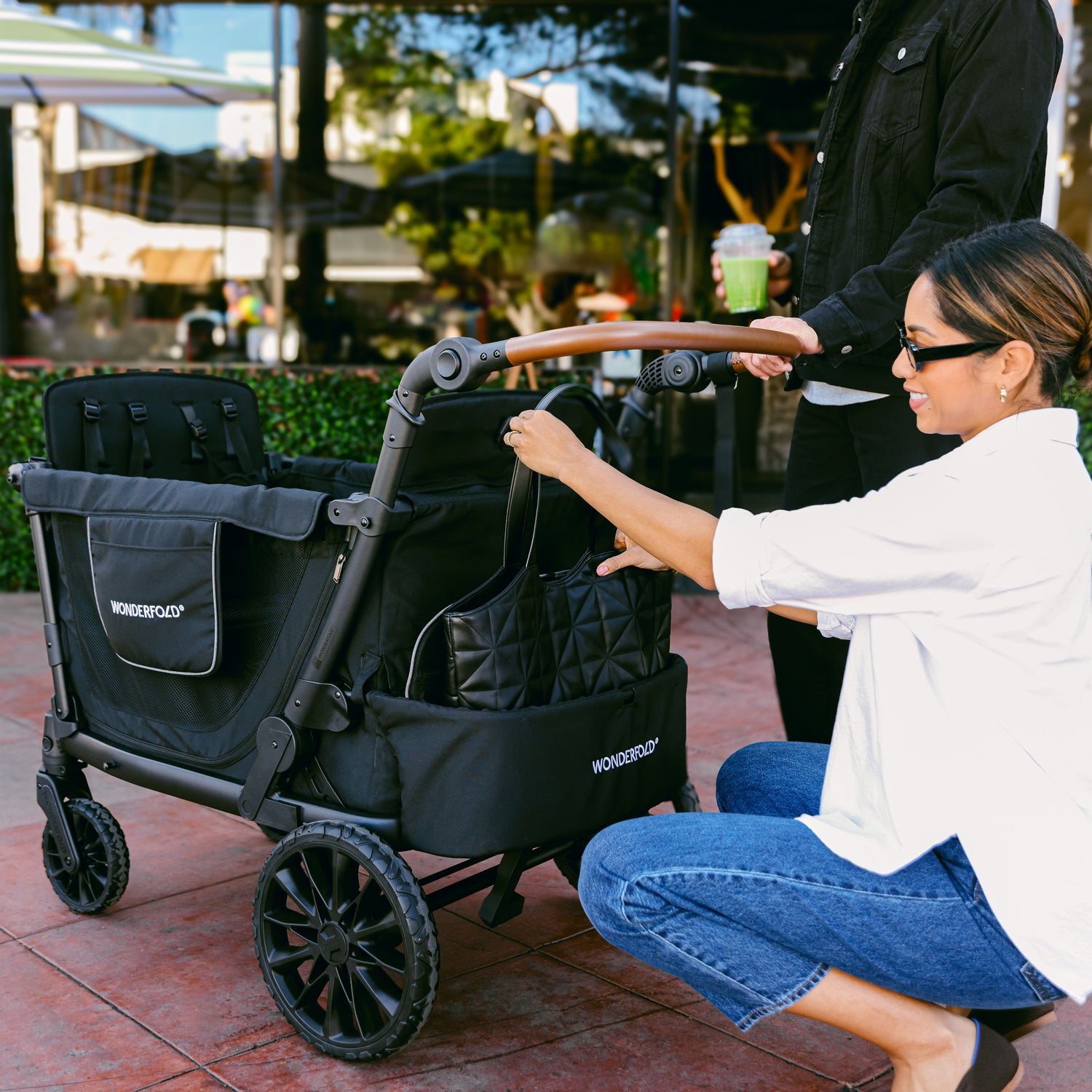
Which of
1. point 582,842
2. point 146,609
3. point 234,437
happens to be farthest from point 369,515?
point 234,437

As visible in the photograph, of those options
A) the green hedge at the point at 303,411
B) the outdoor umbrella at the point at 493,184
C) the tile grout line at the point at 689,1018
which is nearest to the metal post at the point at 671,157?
the outdoor umbrella at the point at 493,184

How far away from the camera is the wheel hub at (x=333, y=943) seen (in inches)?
87.2

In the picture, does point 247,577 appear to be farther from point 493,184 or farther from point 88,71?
point 493,184

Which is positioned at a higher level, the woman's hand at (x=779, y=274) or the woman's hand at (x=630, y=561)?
the woman's hand at (x=779, y=274)

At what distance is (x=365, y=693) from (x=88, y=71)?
5.10m

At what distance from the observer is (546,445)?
79.4 inches

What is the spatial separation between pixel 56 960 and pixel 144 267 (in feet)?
26.0

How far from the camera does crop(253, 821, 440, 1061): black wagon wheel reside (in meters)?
2.12

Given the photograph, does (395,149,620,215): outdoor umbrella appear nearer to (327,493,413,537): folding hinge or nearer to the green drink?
the green drink

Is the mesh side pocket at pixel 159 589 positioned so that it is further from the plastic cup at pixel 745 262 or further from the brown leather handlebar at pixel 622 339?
the plastic cup at pixel 745 262

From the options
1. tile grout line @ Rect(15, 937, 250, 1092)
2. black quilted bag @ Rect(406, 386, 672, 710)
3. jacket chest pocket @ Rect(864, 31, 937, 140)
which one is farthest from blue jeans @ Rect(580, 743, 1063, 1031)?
jacket chest pocket @ Rect(864, 31, 937, 140)

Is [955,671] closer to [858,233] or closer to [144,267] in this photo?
[858,233]

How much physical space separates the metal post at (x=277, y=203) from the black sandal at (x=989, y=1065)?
8.33 meters

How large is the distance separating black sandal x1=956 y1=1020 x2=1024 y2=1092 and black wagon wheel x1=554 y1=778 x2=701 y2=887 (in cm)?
76
